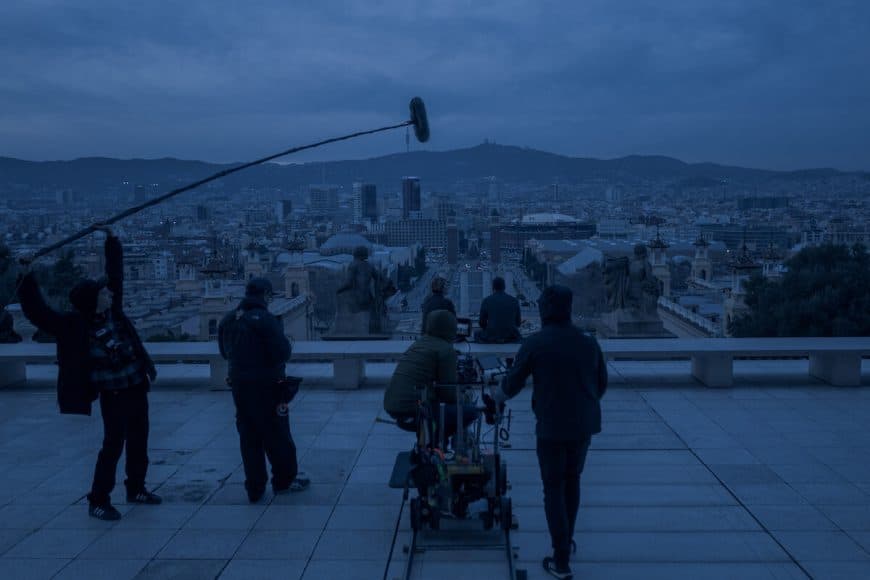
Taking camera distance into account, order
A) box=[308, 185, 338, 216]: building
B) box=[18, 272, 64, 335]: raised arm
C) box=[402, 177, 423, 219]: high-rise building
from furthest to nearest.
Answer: box=[308, 185, 338, 216]: building, box=[402, 177, 423, 219]: high-rise building, box=[18, 272, 64, 335]: raised arm

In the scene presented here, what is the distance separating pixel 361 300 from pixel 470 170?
94.7 meters

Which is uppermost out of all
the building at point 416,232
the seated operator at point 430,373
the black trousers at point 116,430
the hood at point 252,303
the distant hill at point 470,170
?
the distant hill at point 470,170

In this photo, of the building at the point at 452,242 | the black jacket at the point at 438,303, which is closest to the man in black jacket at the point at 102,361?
the black jacket at the point at 438,303

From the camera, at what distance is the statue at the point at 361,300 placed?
1225 centimetres

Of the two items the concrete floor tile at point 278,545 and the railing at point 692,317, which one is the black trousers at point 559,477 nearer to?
the concrete floor tile at point 278,545

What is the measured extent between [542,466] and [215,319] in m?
25.8

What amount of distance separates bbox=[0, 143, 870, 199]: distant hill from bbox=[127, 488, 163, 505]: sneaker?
40.6m

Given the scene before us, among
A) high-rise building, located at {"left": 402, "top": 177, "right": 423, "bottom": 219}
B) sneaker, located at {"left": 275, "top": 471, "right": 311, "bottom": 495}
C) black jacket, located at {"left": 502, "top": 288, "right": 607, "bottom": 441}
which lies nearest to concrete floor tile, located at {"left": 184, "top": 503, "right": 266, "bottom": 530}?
sneaker, located at {"left": 275, "top": 471, "right": 311, "bottom": 495}

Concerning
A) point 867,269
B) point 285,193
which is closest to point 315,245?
point 285,193

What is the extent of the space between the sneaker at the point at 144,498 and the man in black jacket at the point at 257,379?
21.3 inches

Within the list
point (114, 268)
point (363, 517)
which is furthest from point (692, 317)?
point (114, 268)

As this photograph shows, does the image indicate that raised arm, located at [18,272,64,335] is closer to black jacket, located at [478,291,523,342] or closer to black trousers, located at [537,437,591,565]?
black trousers, located at [537,437,591,565]

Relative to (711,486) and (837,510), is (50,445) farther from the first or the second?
(837,510)

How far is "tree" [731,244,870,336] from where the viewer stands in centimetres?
1998
